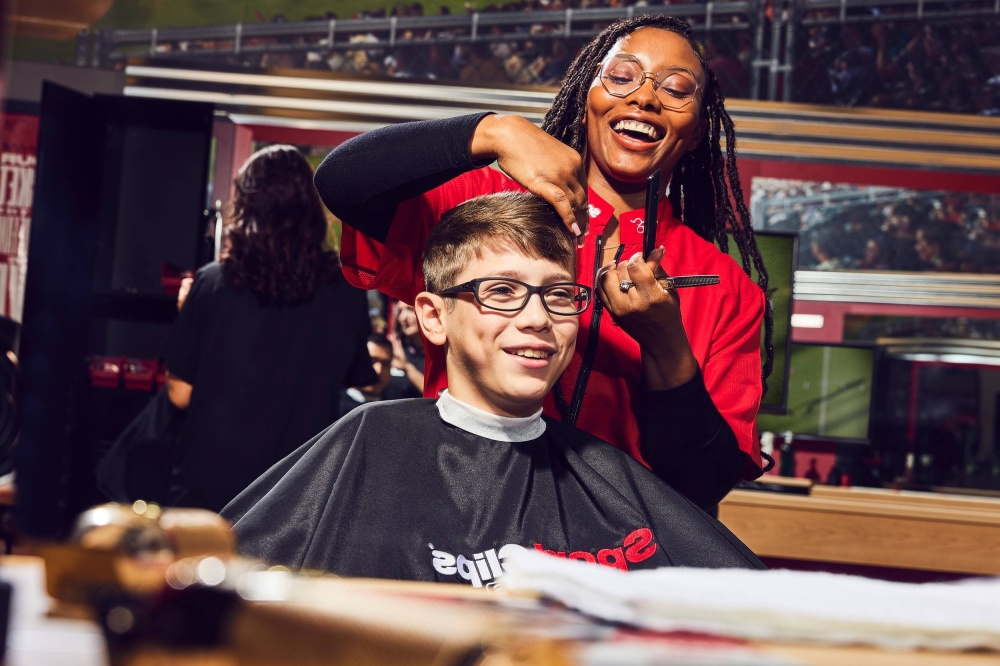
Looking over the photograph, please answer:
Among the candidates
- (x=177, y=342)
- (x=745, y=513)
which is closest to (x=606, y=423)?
(x=177, y=342)

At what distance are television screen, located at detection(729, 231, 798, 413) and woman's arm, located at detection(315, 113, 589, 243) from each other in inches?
96.2

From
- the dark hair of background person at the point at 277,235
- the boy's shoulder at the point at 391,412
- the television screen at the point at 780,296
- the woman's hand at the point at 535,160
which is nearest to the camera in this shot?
the woman's hand at the point at 535,160

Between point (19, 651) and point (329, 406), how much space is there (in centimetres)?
211

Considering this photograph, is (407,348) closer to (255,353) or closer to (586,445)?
(255,353)

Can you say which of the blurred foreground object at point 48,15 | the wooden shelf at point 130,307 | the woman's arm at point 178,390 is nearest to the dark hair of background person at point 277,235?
the woman's arm at point 178,390

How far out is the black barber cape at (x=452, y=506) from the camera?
124cm

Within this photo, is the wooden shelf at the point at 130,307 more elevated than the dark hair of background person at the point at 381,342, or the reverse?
the wooden shelf at the point at 130,307

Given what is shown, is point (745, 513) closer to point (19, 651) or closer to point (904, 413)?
point (904, 413)

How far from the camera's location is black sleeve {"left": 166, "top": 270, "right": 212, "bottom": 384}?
261 centimetres

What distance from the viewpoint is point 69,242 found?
4195 mm

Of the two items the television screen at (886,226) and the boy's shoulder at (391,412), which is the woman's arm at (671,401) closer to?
the boy's shoulder at (391,412)

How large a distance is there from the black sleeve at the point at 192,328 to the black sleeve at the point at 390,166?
129cm

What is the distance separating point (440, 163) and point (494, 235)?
7.0 inches

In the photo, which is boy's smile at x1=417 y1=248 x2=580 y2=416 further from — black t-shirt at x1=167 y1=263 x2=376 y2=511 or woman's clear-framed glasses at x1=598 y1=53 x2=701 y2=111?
black t-shirt at x1=167 y1=263 x2=376 y2=511
